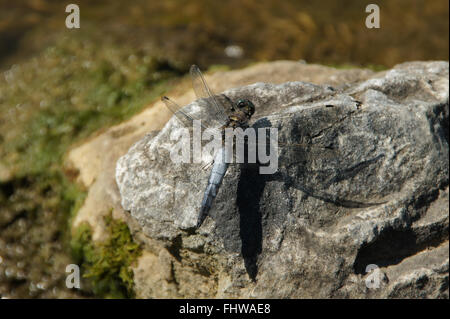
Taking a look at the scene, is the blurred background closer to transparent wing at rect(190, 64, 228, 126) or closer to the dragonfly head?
transparent wing at rect(190, 64, 228, 126)

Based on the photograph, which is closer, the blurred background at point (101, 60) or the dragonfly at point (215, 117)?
the dragonfly at point (215, 117)

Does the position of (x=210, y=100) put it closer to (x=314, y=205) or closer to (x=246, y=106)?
(x=246, y=106)

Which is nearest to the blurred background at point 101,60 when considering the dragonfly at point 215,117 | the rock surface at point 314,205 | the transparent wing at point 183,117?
the rock surface at point 314,205

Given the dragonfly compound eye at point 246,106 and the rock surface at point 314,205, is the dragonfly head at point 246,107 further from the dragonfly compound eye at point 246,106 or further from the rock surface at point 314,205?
the rock surface at point 314,205

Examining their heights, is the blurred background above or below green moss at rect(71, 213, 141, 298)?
above

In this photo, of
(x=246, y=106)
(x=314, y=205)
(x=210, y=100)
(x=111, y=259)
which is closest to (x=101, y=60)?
(x=210, y=100)

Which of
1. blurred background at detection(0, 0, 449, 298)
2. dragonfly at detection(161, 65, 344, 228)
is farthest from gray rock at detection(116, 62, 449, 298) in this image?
blurred background at detection(0, 0, 449, 298)

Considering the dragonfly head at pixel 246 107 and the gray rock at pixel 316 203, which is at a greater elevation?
the dragonfly head at pixel 246 107

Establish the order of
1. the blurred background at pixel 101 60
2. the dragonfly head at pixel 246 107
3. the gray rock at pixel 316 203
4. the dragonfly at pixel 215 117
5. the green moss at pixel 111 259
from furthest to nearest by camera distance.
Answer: the blurred background at pixel 101 60 → the green moss at pixel 111 259 → the dragonfly head at pixel 246 107 → the gray rock at pixel 316 203 → the dragonfly at pixel 215 117
